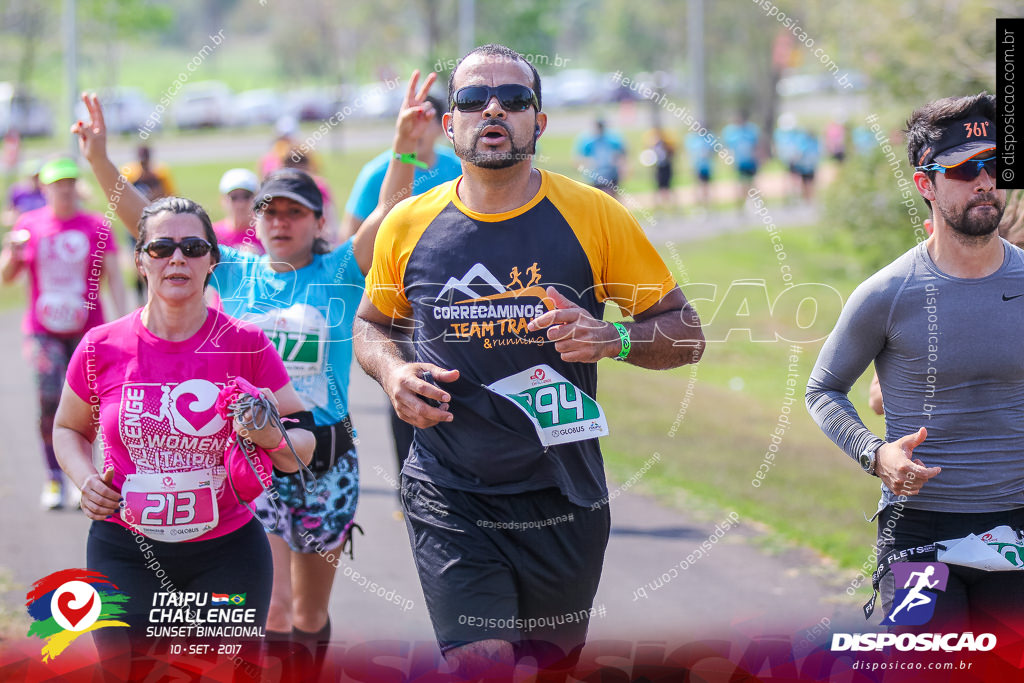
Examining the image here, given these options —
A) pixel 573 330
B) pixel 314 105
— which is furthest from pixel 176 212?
pixel 314 105

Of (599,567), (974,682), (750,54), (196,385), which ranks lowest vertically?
(974,682)

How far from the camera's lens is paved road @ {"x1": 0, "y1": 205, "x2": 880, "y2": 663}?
234 inches

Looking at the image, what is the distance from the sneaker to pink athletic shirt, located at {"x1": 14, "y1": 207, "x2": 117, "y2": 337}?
0.98 meters

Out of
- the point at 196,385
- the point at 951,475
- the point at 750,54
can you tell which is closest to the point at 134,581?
the point at 196,385

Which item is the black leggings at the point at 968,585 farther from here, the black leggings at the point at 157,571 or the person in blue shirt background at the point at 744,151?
the person in blue shirt background at the point at 744,151

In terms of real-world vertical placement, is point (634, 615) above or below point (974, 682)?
below

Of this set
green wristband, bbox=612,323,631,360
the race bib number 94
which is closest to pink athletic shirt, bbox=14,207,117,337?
the race bib number 94

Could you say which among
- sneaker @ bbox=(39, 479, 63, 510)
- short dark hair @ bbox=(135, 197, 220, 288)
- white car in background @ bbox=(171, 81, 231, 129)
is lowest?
sneaker @ bbox=(39, 479, 63, 510)

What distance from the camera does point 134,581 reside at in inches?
159

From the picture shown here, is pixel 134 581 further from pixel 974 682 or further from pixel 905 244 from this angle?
pixel 905 244

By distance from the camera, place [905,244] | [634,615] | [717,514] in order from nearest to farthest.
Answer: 1. [634,615]
2. [717,514]
3. [905,244]

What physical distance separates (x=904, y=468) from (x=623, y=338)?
0.90 m

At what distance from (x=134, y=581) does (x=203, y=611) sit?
263 millimetres

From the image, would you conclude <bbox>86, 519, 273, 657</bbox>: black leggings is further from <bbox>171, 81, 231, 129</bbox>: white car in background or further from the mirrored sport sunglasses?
<bbox>171, 81, 231, 129</bbox>: white car in background
